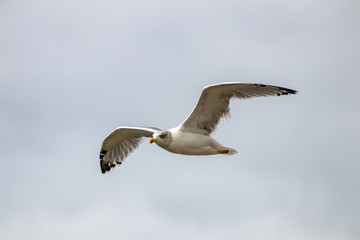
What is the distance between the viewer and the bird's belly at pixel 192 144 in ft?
36.8

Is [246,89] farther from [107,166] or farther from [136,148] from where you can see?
[107,166]

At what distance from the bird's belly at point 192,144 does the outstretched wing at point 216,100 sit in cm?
16

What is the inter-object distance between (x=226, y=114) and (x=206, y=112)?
1.19 ft

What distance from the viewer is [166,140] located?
11.2 meters

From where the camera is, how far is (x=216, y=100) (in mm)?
10969

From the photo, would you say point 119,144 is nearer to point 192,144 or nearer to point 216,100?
point 192,144

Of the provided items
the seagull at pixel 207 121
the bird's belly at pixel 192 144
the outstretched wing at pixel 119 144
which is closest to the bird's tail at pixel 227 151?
the seagull at pixel 207 121

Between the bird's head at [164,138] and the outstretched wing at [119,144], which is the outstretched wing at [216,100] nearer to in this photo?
the bird's head at [164,138]

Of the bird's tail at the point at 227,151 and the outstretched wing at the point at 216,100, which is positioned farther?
the bird's tail at the point at 227,151

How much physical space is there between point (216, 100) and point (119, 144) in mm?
3748

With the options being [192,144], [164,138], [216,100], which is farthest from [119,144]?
[216,100]

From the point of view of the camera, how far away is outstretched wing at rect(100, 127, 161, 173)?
13.5 m

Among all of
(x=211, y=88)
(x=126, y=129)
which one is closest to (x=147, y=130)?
(x=126, y=129)

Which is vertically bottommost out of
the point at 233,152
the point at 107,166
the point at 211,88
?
the point at 107,166
